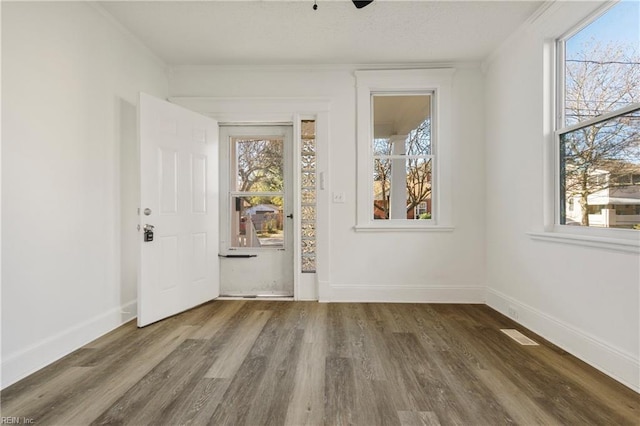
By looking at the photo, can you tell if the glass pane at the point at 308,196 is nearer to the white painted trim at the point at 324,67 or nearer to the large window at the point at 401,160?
the large window at the point at 401,160

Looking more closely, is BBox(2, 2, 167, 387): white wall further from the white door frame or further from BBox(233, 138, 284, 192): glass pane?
BBox(233, 138, 284, 192): glass pane

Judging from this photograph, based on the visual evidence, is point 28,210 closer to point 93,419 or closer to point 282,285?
point 93,419

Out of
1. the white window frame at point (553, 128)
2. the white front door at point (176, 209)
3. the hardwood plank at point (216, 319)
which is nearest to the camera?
the white window frame at point (553, 128)

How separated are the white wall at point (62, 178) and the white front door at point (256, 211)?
3.47ft

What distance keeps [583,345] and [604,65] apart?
188 cm

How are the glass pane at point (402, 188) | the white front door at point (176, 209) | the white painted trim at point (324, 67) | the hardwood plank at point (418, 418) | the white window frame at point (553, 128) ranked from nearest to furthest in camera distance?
1. the hardwood plank at point (418, 418)
2. the white window frame at point (553, 128)
3. the white front door at point (176, 209)
4. the white painted trim at point (324, 67)
5. the glass pane at point (402, 188)

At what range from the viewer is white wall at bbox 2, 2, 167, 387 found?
1.90m

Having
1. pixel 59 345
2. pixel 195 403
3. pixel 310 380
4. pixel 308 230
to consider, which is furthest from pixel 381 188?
pixel 59 345

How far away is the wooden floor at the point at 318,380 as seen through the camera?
1.59m

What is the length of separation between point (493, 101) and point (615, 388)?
2.62m

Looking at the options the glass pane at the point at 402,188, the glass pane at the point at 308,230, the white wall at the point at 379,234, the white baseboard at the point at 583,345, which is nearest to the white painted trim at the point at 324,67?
the white wall at the point at 379,234

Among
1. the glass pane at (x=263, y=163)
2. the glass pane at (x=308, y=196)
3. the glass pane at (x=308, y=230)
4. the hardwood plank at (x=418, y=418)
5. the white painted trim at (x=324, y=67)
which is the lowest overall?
the hardwood plank at (x=418, y=418)

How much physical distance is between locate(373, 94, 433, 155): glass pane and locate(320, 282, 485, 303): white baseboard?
150 cm

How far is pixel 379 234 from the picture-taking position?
3545 millimetres
